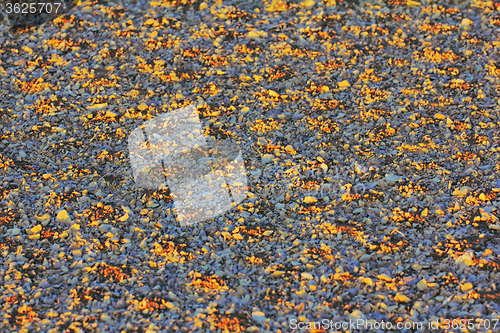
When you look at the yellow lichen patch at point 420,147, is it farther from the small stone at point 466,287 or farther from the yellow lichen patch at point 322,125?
the small stone at point 466,287

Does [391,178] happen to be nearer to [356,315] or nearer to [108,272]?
[356,315]

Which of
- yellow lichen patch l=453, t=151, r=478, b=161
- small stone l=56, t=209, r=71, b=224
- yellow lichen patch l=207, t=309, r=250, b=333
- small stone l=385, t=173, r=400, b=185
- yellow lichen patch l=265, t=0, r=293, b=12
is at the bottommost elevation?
yellow lichen patch l=207, t=309, r=250, b=333

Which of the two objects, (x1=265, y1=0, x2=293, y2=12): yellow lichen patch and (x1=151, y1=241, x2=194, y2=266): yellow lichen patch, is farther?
(x1=265, y1=0, x2=293, y2=12): yellow lichen patch

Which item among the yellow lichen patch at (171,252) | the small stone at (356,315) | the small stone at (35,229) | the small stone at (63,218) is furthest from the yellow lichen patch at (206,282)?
the small stone at (35,229)

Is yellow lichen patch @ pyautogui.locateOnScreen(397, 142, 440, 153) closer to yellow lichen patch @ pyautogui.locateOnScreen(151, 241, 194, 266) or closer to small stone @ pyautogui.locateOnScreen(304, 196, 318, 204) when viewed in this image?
small stone @ pyautogui.locateOnScreen(304, 196, 318, 204)

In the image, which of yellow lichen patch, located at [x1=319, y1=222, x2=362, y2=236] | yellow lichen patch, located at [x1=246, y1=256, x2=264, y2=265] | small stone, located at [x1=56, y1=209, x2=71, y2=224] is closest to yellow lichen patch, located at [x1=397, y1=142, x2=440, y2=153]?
yellow lichen patch, located at [x1=319, y1=222, x2=362, y2=236]

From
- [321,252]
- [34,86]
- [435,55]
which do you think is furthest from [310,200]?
[34,86]

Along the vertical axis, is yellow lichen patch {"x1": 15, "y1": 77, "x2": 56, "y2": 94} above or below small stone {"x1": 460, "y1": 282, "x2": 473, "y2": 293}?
above

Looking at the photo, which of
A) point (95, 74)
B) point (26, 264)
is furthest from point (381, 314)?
point (95, 74)

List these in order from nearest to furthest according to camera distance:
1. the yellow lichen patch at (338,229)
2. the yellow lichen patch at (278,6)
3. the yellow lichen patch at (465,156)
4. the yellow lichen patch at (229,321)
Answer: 1. the yellow lichen patch at (229,321)
2. the yellow lichen patch at (338,229)
3. the yellow lichen patch at (465,156)
4. the yellow lichen patch at (278,6)
